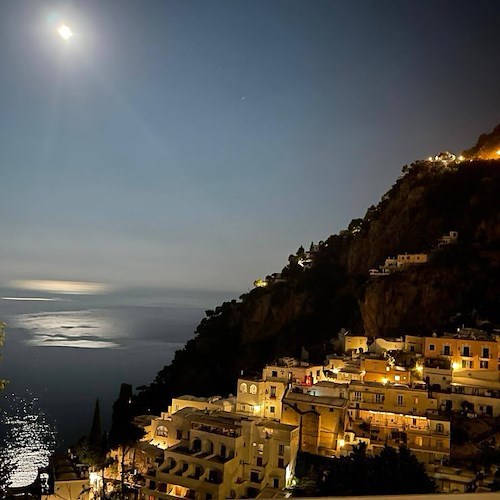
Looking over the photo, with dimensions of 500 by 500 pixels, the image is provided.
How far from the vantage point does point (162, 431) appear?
10148mm

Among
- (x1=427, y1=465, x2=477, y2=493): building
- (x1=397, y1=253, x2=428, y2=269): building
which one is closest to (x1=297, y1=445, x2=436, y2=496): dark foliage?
(x1=427, y1=465, x2=477, y2=493): building

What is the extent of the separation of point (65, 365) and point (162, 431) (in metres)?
22.9

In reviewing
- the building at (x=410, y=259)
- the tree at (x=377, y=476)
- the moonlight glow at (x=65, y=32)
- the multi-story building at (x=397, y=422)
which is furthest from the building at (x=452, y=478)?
the building at (x=410, y=259)

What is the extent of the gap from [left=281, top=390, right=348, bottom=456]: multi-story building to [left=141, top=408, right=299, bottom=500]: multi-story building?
0.39 meters

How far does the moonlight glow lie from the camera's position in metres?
2.14

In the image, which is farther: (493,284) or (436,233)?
(436,233)

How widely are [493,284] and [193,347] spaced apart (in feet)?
48.0

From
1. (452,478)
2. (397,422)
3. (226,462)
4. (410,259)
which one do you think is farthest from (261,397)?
(410,259)

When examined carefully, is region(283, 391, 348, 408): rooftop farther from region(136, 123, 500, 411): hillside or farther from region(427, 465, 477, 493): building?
region(136, 123, 500, 411): hillside

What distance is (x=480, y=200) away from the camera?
19.1 metres

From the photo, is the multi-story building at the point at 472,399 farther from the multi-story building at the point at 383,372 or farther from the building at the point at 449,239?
the building at the point at 449,239

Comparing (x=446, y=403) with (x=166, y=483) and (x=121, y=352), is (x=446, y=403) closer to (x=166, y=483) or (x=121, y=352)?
(x=166, y=483)

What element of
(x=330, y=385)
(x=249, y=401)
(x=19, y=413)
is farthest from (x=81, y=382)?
(x=330, y=385)

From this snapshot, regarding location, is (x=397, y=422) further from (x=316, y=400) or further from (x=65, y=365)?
(x=65, y=365)
